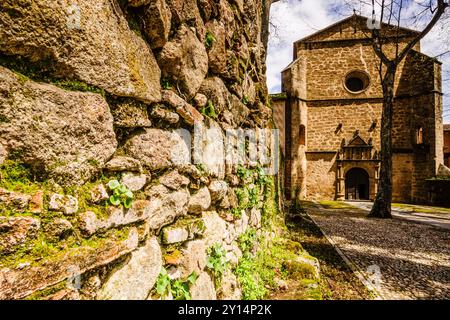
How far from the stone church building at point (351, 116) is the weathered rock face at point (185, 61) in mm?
14334

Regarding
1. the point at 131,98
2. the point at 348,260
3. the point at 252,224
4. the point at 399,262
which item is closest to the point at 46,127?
the point at 131,98

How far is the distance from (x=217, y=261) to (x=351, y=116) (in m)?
18.0

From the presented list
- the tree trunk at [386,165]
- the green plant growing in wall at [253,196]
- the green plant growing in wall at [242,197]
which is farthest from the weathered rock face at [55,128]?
the tree trunk at [386,165]

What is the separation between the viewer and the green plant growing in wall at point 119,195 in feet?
3.78

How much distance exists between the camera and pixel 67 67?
1.00 metres

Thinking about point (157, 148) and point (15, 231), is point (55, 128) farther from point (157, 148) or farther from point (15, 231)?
point (157, 148)

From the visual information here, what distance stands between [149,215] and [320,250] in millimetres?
4470

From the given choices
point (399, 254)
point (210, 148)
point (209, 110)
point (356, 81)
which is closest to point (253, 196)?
point (210, 148)

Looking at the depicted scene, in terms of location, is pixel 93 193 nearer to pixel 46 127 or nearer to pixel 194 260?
pixel 46 127

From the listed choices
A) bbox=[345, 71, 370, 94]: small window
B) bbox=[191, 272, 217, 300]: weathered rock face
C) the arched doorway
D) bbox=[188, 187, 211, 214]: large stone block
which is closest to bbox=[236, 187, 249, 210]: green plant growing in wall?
bbox=[188, 187, 211, 214]: large stone block

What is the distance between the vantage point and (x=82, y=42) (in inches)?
40.8

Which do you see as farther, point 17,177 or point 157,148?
point 157,148

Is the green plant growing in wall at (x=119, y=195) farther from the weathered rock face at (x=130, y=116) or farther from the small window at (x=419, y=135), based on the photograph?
the small window at (x=419, y=135)

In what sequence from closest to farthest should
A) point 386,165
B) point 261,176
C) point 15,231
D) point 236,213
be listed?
point 15,231
point 236,213
point 261,176
point 386,165
